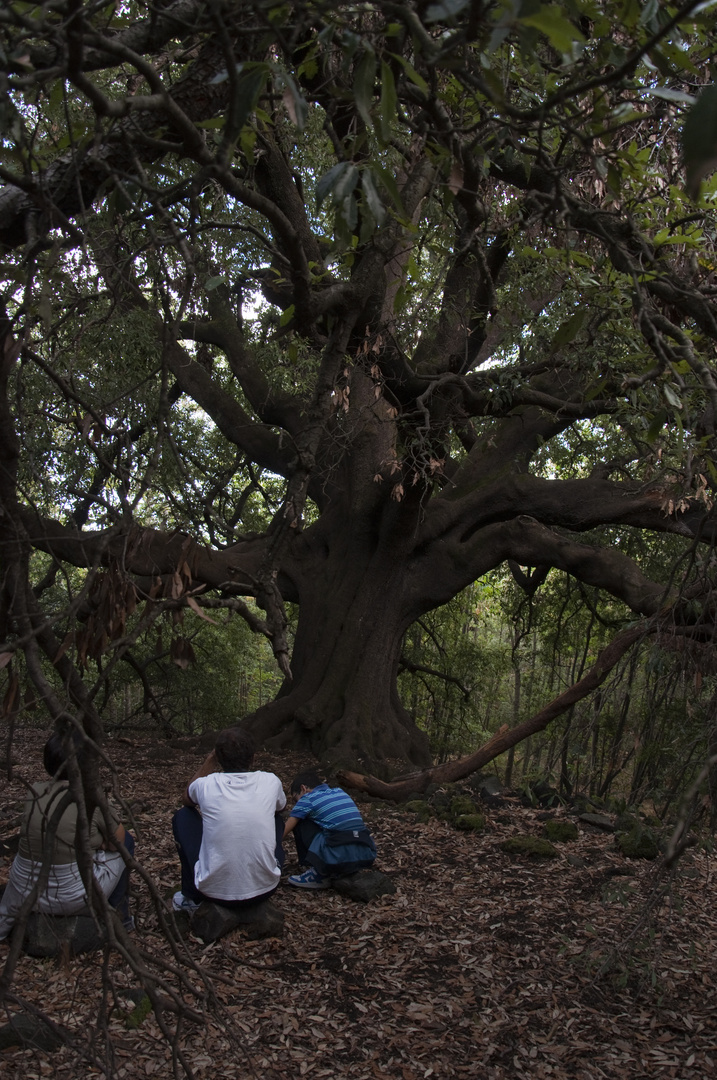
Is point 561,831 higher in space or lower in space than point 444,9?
lower

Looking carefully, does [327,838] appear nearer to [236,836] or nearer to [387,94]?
[236,836]

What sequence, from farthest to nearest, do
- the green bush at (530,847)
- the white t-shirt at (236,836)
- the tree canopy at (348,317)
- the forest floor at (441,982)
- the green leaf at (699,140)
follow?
the green bush at (530,847) → the white t-shirt at (236,836) → the forest floor at (441,982) → the tree canopy at (348,317) → the green leaf at (699,140)

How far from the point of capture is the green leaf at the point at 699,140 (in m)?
1.11

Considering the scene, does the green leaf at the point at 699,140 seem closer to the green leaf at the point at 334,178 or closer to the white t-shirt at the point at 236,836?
the green leaf at the point at 334,178

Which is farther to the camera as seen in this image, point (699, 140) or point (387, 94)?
point (387, 94)

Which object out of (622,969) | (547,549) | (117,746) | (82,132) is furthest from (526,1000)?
(117,746)

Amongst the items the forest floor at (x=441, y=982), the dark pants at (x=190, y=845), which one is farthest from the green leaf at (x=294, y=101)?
the dark pants at (x=190, y=845)

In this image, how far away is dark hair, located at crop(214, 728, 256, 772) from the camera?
4.20 metres

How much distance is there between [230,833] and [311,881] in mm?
865

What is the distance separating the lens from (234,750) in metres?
4.21

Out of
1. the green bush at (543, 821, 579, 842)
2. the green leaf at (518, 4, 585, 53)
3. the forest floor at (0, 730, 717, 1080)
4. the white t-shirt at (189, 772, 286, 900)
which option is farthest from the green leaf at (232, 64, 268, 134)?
the green bush at (543, 821, 579, 842)

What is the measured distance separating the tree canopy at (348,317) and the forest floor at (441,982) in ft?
4.79

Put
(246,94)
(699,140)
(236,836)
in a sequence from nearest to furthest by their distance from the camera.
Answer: (699,140) → (246,94) → (236,836)

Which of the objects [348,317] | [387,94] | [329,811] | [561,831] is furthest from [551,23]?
[561,831]
